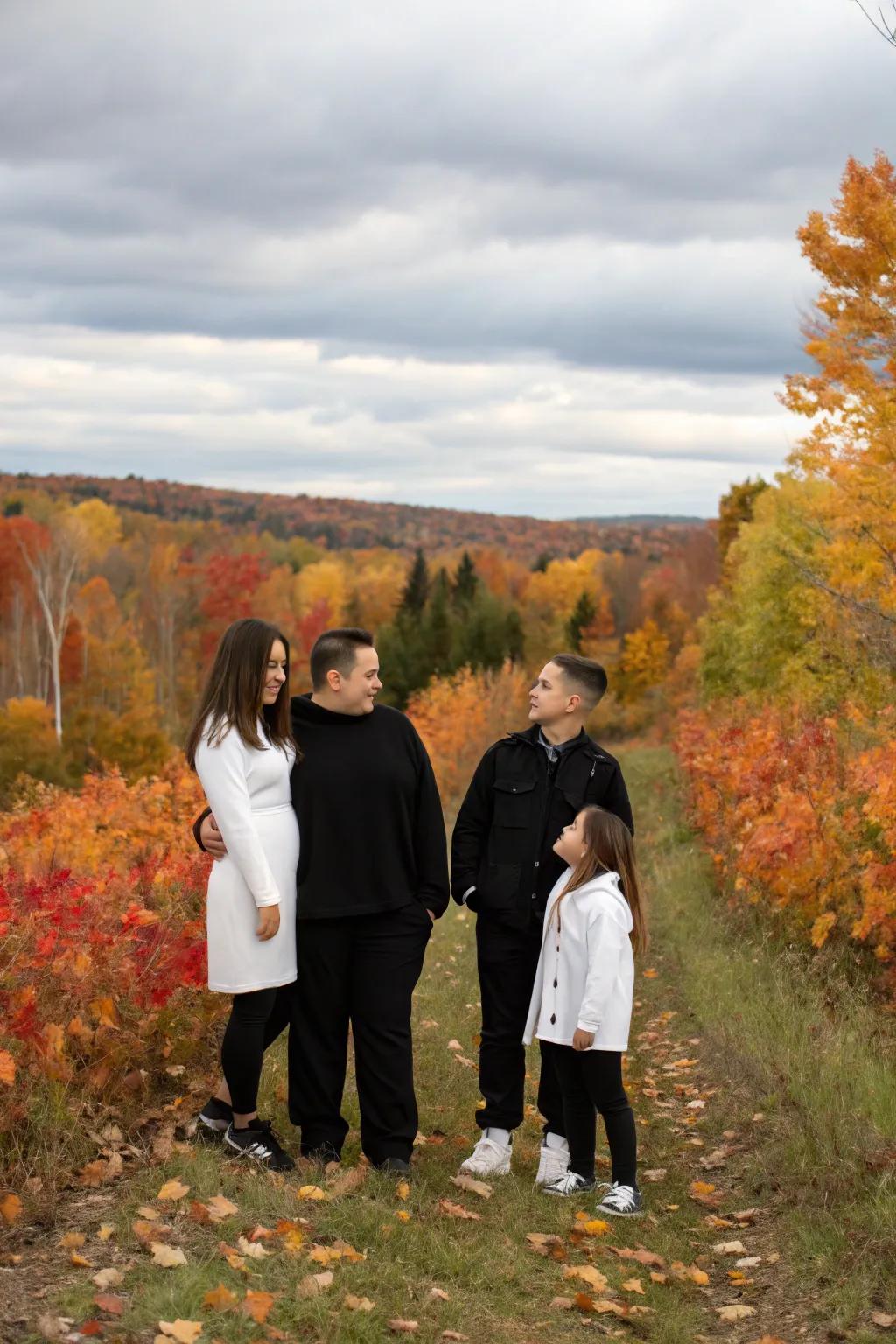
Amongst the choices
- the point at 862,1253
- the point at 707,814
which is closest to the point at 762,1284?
the point at 862,1253

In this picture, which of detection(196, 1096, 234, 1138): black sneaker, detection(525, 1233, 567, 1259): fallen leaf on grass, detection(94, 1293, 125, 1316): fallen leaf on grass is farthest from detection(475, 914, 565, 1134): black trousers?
detection(94, 1293, 125, 1316): fallen leaf on grass

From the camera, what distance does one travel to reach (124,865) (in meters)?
9.55

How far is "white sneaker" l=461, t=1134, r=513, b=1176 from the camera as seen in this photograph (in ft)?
18.5

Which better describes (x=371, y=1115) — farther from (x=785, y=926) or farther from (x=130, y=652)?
(x=130, y=652)

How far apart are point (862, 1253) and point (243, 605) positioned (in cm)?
7712

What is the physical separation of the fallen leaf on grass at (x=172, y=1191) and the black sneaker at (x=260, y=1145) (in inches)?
18.8

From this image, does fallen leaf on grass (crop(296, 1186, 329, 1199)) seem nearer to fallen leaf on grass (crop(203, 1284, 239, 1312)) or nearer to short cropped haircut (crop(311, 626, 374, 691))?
fallen leaf on grass (crop(203, 1284, 239, 1312))

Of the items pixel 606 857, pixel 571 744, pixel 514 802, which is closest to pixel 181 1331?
pixel 606 857

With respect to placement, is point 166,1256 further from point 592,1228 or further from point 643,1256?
point 643,1256

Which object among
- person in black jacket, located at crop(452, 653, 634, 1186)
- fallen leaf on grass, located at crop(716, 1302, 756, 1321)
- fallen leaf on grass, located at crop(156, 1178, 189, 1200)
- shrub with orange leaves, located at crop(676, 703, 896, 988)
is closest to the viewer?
fallen leaf on grass, located at crop(716, 1302, 756, 1321)

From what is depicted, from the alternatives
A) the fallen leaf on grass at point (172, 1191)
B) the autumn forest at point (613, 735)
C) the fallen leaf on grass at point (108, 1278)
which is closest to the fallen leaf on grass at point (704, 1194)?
the autumn forest at point (613, 735)

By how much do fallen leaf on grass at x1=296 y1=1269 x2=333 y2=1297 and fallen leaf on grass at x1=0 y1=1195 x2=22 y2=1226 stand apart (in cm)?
112

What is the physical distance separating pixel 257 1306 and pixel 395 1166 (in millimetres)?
1483

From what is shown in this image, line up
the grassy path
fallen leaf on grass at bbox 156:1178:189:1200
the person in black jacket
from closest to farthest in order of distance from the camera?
1. the grassy path
2. fallen leaf on grass at bbox 156:1178:189:1200
3. the person in black jacket
